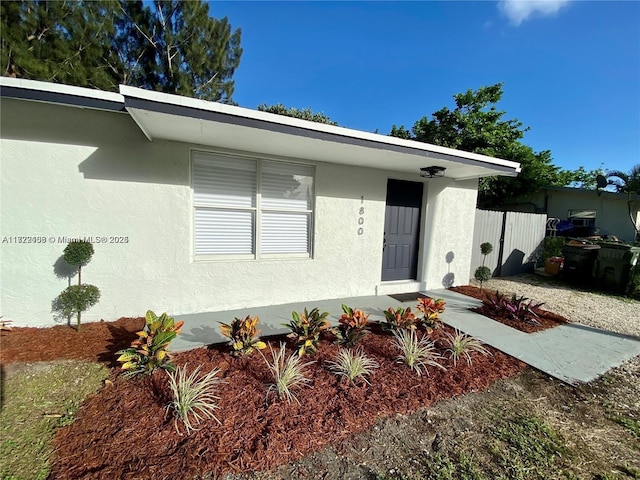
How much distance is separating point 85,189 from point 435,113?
664 inches

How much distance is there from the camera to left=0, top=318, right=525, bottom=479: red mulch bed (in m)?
1.82

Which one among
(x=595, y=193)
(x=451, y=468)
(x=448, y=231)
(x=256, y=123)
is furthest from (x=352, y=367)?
(x=595, y=193)

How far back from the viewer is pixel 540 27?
5.89 meters

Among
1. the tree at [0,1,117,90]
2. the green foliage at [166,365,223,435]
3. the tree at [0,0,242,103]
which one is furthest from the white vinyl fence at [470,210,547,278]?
the tree at [0,1,117,90]

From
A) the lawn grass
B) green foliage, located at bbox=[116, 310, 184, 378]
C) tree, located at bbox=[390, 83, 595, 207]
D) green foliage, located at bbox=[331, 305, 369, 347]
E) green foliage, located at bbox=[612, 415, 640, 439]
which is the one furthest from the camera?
tree, located at bbox=[390, 83, 595, 207]

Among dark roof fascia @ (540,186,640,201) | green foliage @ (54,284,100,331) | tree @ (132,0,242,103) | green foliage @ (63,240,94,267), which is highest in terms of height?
tree @ (132,0,242,103)

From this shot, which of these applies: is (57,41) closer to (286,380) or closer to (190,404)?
(190,404)

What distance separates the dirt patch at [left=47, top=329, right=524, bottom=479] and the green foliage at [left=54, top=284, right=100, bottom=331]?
1.44 meters

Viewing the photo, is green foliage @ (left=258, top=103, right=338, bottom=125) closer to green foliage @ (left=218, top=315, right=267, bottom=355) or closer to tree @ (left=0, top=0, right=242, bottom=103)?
tree @ (left=0, top=0, right=242, bottom=103)

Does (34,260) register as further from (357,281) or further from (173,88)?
(173,88)

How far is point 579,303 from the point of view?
19.7ft

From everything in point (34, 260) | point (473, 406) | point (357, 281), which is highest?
point (34, 260)

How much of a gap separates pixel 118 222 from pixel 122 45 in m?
12.2

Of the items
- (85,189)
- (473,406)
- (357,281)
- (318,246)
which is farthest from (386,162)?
(85,189)
